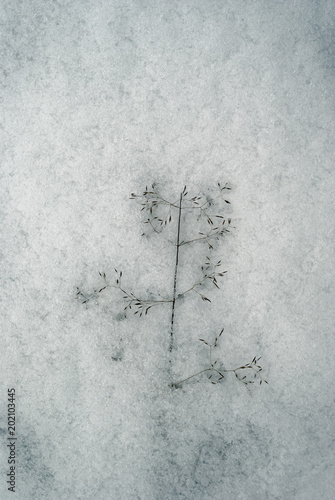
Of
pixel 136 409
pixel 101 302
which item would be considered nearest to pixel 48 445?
pixel 136 409

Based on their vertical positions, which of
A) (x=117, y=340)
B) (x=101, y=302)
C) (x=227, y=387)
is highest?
(x=101, y=302)

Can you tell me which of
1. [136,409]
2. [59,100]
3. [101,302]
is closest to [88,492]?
[136,409]

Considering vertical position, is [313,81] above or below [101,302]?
above

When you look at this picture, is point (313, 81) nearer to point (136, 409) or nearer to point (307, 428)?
point (307, 428)

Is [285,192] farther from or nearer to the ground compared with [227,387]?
farther from the ground

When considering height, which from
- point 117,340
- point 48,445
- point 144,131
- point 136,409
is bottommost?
point 48,445

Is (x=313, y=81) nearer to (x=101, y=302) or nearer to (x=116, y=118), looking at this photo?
(x=116, y=118)
